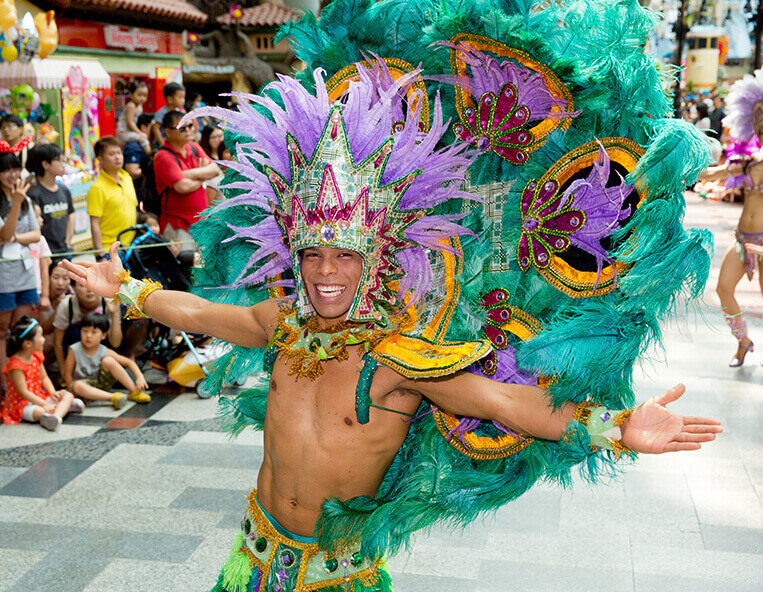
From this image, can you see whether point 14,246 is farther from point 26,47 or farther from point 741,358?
point 26,47

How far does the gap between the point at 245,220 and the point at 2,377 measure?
3.14 meters

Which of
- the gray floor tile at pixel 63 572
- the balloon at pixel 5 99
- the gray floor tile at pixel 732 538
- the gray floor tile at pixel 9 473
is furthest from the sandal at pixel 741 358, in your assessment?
the balloon at pixel 5 99

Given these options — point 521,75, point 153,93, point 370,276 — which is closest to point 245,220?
point 370,276

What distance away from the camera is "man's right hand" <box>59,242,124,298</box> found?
286 cm

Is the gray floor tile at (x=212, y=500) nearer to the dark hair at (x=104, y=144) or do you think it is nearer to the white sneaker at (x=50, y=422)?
the white sneaker at (x=50, y=422)

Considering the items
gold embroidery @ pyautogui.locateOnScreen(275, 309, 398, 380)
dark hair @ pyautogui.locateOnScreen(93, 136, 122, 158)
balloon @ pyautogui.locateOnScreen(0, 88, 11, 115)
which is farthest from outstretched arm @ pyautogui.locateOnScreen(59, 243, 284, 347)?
balloon @ pyautogui.locateOnScreen(0, 88, 11, 115)

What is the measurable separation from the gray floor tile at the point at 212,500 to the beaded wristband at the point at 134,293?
1.64m

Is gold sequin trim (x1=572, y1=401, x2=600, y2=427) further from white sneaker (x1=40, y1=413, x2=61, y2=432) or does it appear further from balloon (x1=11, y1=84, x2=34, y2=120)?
balloon (x1=11, y1=84, x2=34, y2=120)

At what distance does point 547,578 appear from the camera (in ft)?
11.6

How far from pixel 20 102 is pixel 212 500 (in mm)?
7659

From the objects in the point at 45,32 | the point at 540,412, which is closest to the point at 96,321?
the point at 540,412

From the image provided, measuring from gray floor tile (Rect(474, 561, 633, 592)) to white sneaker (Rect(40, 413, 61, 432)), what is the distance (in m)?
2.83

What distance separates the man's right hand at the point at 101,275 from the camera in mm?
2855

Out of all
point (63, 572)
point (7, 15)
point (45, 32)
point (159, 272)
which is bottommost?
point (63, 572)
